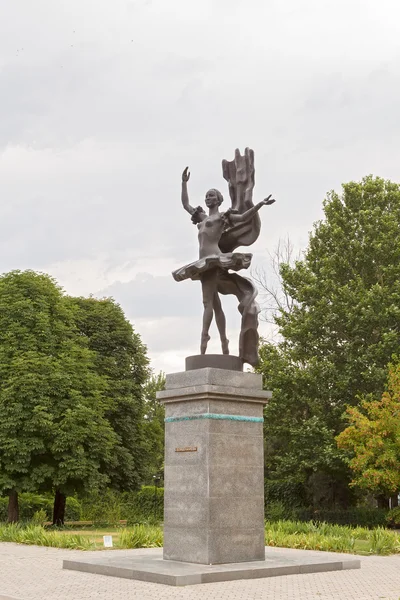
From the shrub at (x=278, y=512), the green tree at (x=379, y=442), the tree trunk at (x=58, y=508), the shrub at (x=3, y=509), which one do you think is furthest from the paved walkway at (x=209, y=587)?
the shrub at (x=3, y=509)

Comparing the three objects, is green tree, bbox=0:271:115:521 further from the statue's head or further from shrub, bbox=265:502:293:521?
the statue's head

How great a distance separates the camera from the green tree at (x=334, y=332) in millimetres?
31250

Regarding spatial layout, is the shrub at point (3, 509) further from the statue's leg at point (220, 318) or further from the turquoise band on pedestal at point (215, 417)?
the turquoise band on pedestal at point (215, 417)

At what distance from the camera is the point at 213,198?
15648mm

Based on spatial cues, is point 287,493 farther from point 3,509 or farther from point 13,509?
point 3,509

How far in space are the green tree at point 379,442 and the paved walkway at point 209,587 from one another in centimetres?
1183

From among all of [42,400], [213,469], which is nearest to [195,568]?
[213,469]

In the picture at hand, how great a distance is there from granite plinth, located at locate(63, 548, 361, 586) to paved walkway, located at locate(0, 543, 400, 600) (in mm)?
194

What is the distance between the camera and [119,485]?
38594 millimetres

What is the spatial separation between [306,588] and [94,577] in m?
3.48

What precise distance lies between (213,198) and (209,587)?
7.52 meters

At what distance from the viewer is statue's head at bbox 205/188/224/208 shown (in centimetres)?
1564

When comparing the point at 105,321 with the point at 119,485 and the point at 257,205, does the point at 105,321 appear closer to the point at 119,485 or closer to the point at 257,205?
the point at 119,485

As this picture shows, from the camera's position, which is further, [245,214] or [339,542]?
[339,542]
